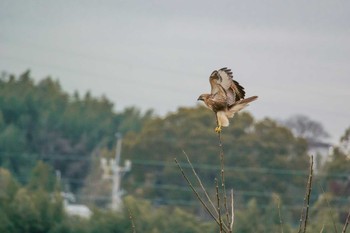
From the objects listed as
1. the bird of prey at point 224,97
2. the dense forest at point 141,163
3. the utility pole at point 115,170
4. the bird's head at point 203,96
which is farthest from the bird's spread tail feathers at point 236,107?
the utility pole at point 115,170

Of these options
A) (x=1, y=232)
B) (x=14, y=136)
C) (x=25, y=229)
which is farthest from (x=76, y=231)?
(x=14, y=136)

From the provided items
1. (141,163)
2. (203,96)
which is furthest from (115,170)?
(203,96)

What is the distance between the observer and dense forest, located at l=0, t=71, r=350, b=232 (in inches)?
1025

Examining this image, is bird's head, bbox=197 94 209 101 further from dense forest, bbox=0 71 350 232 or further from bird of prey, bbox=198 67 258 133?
dense forest, bbox=0 71 350 232

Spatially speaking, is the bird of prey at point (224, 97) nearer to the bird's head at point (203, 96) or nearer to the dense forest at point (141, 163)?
the bird's head at point (203, 96)

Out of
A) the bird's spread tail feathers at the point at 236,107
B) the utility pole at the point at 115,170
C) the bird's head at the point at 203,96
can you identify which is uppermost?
the utility pole at the point at 115,170

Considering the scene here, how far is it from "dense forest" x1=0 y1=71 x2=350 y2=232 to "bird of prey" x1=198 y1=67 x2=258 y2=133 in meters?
15.2

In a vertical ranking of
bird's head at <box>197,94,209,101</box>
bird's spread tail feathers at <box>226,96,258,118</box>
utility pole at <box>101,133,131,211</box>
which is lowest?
bird's spread tail feathers at <box>226,96,258,118</box>

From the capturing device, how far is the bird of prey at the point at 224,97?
461 centimetres

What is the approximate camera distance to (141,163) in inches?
1724

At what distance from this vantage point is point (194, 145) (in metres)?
42.0

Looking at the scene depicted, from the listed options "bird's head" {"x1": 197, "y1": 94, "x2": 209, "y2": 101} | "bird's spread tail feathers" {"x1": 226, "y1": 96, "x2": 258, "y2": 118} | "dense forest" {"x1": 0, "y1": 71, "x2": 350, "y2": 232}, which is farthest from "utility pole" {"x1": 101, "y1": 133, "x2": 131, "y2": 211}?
"bird's spread tail feathers" {"x1": 226, "y1": 96, "x2": 258, "y2": 118}

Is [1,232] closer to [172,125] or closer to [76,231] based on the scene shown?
[76,231]

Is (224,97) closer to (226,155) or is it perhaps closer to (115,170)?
(226,155)
